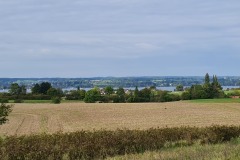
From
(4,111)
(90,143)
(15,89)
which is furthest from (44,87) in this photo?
(90,143)

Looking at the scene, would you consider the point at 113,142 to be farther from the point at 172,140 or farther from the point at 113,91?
the point at 113,91

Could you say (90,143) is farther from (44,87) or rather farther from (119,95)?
(44,87)

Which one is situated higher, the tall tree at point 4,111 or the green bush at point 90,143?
the tall tree at point 4,111

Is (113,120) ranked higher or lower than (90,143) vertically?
lower

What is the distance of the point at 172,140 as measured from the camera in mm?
15031

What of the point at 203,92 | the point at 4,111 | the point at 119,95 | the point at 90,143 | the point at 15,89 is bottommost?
the point at 119,95

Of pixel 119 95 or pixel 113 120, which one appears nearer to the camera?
pixel 113 120

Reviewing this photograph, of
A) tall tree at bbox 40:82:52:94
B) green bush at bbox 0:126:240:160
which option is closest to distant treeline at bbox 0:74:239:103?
tall tree at bbox 40:82:52:94

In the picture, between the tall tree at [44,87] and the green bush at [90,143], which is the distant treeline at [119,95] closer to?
the tall tree at [44,87]

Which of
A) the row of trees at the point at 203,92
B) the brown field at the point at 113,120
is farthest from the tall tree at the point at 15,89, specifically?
the brown field at the point at 113,120

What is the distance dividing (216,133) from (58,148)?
21.2 ft

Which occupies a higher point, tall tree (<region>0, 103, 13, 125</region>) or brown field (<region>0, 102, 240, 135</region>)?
tall tree (<region>0, 103, 13, 125</region>)

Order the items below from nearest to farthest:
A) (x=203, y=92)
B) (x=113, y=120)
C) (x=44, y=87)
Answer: (x=113, y=120)
(x=203, y=92)
(x=44, y=87)

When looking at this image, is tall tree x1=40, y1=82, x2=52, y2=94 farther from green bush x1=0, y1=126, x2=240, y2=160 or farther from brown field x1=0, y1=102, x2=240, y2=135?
green bush x1=0, y1=126, x2=240, y2=160
